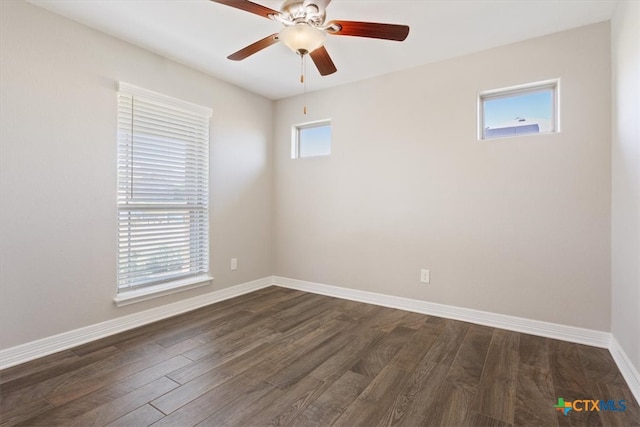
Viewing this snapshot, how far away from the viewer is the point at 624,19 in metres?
2.03

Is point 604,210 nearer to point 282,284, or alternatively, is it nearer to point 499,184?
point 499,184

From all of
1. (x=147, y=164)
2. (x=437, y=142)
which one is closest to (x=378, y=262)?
(x=437, y=142)

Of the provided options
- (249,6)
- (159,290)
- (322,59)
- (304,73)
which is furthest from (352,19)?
(159,290)

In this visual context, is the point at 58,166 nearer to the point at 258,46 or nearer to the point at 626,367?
the point at 258,46

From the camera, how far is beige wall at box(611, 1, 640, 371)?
1818 mm

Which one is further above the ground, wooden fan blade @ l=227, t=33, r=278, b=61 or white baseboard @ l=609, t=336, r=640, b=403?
wooden fan blade @ l=227, t=33, r=278, b=61

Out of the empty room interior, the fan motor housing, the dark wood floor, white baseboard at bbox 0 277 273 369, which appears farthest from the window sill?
the fan motor housing

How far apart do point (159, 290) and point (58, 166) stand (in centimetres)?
131

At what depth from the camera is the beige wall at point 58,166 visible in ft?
6.87

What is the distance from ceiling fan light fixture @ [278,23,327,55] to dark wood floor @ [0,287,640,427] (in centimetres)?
214

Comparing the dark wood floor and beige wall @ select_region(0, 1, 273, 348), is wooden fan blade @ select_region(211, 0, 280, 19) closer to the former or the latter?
beige wall @ select_region(0, 1, 273, 348)

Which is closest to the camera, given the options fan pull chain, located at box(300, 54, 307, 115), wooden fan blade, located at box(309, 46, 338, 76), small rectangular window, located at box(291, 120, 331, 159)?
wooden fan blade, located at box(309, 46, 338, 76)

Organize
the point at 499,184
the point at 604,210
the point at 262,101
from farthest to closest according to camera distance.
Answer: the point at 262,101 < the point at 499,184 < the point at 604,210

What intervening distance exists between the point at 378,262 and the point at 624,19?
2660mm
